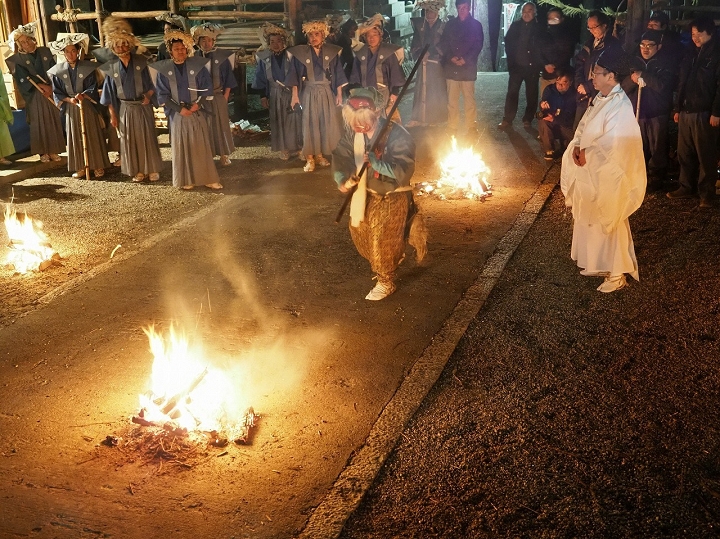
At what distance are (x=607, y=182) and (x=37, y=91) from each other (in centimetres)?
940

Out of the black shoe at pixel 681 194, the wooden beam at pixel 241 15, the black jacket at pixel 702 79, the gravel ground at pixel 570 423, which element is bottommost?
the gravel ground at pixel 570 423

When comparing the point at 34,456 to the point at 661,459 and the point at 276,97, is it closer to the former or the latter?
the point at 661,459

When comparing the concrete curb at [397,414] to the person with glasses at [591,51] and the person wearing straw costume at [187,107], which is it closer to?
the person with glasses at [591,51]

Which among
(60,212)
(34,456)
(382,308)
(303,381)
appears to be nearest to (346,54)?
(60,212)

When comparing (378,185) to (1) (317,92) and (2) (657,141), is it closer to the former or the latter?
(2) (657,141)

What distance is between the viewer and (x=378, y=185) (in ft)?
19.7

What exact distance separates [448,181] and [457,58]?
3.87 meters

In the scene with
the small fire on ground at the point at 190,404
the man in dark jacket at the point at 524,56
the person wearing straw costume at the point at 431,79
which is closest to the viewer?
the small fire on ground at the point at 190,404

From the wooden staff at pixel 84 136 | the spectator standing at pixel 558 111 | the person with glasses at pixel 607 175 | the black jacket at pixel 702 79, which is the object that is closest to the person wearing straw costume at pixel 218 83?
the wooden staff at pixel 84 136

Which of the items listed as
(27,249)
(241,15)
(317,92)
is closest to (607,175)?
(27,249)

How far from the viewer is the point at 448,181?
9469mm

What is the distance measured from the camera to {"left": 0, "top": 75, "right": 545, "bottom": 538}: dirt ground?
3.91m

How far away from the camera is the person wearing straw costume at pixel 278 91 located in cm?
1123

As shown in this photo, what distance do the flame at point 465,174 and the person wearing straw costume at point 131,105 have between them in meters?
4.31
